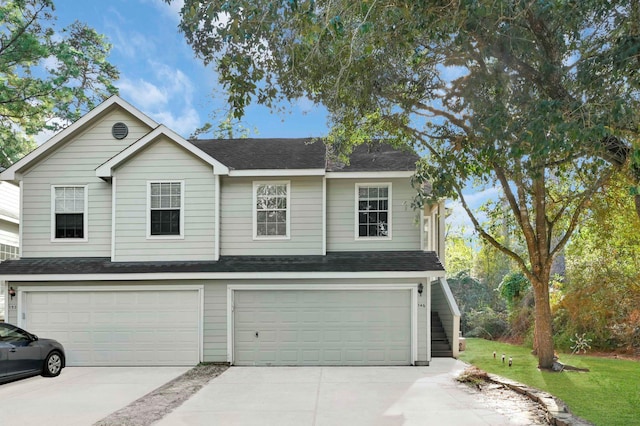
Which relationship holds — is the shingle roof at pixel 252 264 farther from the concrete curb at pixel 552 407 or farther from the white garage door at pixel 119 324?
the concrete curb at pixel 552 407

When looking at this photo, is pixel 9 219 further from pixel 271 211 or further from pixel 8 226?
pixel 271 211

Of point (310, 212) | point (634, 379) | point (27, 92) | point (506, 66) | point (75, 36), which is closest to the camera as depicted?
point (506, 66)

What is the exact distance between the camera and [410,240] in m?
13.2

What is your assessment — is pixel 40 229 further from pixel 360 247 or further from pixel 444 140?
pixel 444 140

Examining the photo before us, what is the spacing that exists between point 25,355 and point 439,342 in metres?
10.3

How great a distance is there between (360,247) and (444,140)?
3529 mm

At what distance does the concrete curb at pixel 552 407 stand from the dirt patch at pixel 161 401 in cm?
558

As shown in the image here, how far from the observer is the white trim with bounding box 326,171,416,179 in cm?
1314

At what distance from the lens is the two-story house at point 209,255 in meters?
12.4

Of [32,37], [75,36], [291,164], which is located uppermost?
[75,36]

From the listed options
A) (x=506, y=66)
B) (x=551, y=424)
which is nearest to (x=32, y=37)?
(x=506, y=66)

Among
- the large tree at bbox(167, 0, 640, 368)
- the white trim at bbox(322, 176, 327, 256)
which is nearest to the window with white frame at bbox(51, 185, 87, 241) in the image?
the white trim at bbox(322, 176, 327, 256)

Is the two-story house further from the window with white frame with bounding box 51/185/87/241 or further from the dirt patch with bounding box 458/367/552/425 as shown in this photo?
the dirt patch with bounding box 458/367/552/425

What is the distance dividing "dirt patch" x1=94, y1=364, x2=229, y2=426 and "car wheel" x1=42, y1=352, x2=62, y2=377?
9.19ft
